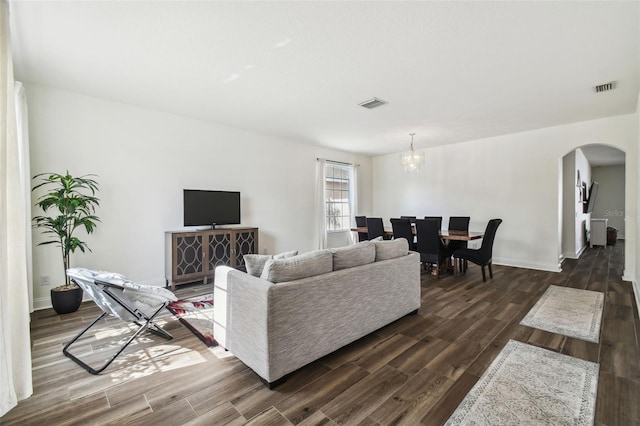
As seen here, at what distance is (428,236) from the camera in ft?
15.7

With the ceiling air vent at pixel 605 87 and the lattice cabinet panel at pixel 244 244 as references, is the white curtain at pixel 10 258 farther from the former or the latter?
the ceiling air vent at pixel 605 87

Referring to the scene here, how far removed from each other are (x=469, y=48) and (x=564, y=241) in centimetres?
603

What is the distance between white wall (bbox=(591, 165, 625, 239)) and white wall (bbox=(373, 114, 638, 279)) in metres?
6.95

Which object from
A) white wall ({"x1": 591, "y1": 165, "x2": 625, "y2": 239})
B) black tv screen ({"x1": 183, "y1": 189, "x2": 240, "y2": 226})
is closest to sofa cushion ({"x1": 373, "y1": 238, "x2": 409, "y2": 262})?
black tv screen ({"x1": 183, "y1": 189, "x2": 240, "y2": 226})

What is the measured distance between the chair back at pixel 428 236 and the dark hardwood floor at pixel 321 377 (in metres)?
1.52

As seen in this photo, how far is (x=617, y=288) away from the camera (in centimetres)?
412

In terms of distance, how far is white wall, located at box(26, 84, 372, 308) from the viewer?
3559mm

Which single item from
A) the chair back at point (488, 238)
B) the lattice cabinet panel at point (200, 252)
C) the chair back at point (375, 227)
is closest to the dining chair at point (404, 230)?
the chair back at point (375, 227)

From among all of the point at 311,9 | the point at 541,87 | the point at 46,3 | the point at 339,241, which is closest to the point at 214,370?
the point at 311,9

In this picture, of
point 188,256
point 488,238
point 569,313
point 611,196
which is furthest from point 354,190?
point 611,196

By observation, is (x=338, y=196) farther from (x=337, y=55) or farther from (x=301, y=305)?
(x=301, y=305)

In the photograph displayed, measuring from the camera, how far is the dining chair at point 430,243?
469 cm

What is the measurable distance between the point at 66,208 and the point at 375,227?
4609mm

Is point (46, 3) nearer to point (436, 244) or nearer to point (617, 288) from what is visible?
point (436, 244)
